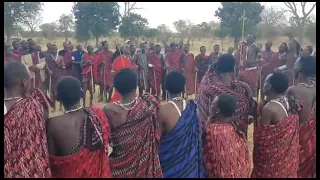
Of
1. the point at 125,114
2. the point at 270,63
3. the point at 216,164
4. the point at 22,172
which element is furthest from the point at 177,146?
the point at 270,63

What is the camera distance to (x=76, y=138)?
10.7ft

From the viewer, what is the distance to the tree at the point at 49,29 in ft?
83.1

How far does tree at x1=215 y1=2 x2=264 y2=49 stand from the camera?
1587cm

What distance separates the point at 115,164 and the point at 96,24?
1433cm

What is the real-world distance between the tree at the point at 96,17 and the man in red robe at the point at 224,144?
13.4m

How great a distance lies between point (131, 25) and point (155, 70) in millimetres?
8915

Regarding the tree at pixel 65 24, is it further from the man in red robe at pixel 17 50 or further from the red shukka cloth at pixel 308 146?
the red shukka cloth at pixel 308 146

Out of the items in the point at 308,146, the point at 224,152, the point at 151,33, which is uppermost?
the point at 151,33

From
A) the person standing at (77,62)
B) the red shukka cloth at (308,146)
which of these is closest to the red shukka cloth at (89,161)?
the red shukka cloth at (308,146)

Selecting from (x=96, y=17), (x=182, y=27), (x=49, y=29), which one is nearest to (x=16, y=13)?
(x=96, y=17)

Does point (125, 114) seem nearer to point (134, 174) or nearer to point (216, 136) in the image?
point (134, 174)

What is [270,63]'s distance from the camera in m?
10.8

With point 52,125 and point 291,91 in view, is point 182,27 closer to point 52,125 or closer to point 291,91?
point 291,91

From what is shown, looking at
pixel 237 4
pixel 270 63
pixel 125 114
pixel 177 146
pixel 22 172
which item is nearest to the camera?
pixel 22 172
